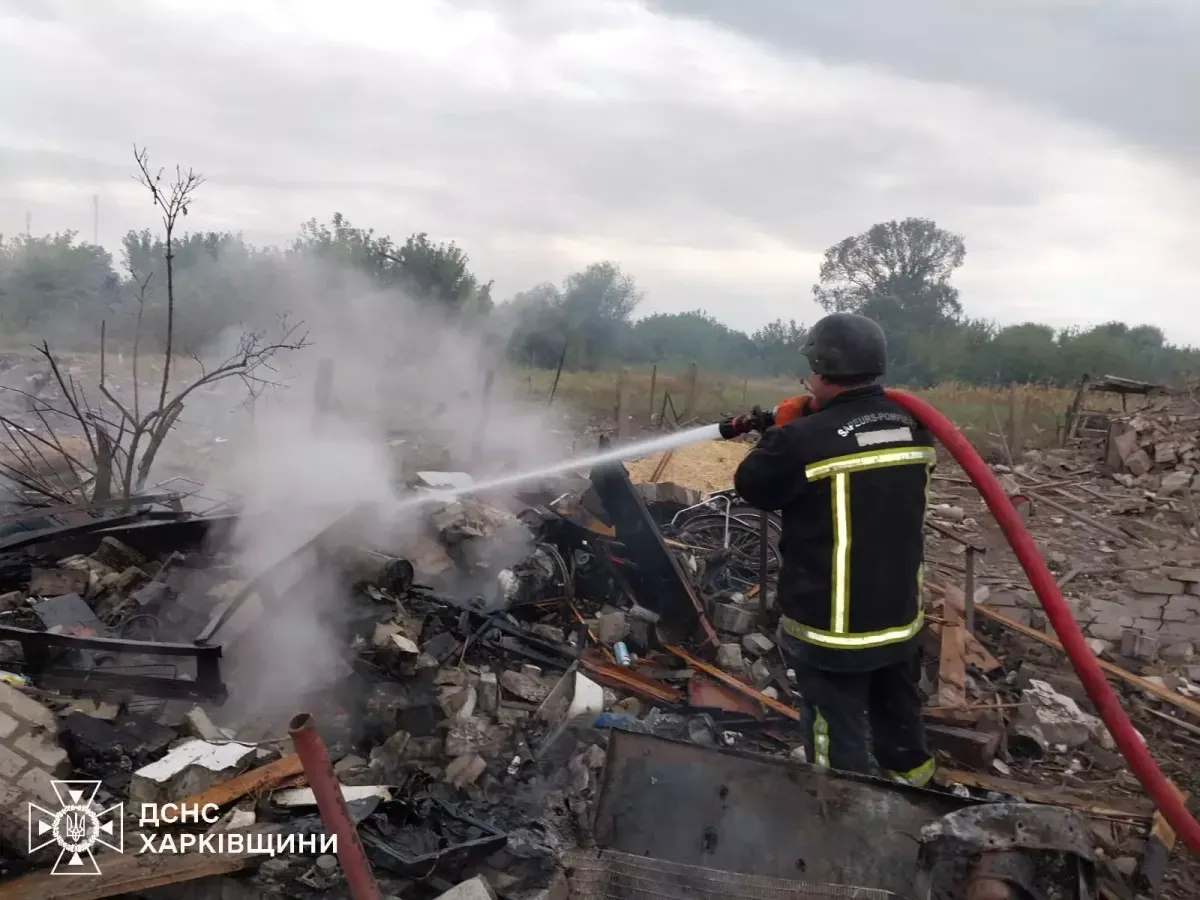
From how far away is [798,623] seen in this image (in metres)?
2.86

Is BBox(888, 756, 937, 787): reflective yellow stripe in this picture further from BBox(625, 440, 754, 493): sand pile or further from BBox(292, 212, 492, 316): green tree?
BBox(292, 212, 492, 316): green tree

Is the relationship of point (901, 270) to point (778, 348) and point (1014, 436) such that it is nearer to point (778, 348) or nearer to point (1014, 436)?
point (778, 348)

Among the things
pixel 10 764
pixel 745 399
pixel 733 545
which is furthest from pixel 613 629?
pixel 745 399

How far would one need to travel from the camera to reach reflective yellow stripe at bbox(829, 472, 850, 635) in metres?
2.67

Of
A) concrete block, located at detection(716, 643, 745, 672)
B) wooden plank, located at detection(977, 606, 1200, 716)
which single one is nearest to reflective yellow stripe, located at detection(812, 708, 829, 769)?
concrete block, located at detection(716, 643, 745, 672)

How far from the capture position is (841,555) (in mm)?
2699

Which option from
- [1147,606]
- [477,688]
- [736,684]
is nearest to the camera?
[477,688]

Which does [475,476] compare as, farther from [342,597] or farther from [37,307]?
[37,307]

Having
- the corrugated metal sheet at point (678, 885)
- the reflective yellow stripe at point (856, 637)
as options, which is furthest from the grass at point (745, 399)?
the corrugated metal sheet at point (678, 885)

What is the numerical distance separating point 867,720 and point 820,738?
0.26m

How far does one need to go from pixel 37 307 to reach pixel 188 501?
713 inches

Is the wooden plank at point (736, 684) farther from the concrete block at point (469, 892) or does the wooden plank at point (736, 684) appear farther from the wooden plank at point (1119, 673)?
the concrete block at point (469, 892)

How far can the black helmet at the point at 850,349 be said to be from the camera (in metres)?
2.80

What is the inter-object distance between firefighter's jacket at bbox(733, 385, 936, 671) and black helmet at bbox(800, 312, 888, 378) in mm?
80
